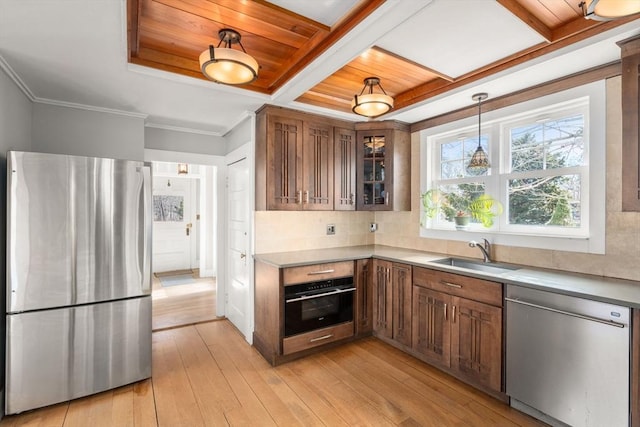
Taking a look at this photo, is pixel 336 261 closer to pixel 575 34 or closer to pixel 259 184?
pixel 259 184

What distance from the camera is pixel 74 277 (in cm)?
223

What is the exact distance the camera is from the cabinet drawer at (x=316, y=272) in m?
2.76

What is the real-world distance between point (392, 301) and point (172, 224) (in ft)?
18.5

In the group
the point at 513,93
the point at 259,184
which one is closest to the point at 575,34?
the point at 513,93

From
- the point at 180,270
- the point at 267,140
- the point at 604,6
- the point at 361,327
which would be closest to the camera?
the point at 604,6

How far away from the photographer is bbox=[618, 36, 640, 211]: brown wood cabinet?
1810 millimetres

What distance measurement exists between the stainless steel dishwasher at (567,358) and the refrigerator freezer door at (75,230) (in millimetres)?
2809

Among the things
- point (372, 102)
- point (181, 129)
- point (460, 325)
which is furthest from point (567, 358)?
point (181, 129)

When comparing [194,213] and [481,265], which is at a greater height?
[194,213]

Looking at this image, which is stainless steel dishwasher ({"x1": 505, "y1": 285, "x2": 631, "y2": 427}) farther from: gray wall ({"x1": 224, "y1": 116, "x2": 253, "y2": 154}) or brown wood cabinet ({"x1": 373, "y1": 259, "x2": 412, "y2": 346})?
gray wall ({"x1": 224, "y1": 116, "x2": 253, "y2": 154})

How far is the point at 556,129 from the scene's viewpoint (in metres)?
2.53

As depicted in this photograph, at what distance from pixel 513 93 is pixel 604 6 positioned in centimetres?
143

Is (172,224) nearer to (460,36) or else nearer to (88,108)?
(88,108)

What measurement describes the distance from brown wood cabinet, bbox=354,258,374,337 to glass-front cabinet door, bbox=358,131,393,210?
0.73m
